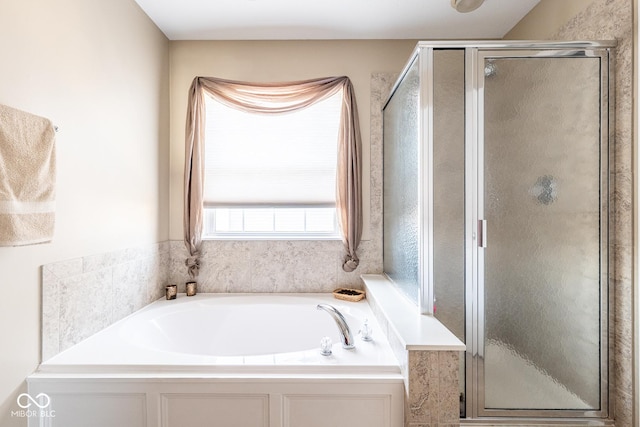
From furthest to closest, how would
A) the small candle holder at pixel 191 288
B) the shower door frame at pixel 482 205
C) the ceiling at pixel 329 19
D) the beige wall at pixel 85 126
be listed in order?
the small candle holder at pixel 191 288 → the ceiling at pixel 329 19 → the shower door frame at pixel 482 205 → the beige wall at pixel 85 126

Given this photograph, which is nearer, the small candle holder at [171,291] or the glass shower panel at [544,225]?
the glass shower panel at [544,225]

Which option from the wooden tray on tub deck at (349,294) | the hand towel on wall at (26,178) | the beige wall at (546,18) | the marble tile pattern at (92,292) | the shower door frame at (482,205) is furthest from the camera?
the wooden tray on tub deck at (349,294)

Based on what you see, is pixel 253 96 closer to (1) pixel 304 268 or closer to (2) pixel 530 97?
(1) pixel 304 268

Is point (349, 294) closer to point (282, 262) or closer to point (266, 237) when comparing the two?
point (282, 262)

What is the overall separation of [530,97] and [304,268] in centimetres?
176

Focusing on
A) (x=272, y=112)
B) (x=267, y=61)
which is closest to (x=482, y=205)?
(x=272, y=112)

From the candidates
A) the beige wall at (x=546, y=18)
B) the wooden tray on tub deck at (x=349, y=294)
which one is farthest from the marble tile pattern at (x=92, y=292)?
the beige wall at (x=546, y=18)

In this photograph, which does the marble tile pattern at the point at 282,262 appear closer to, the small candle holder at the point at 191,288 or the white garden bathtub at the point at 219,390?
the small candle holder at the point at 191,288

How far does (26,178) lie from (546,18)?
2.79 metres

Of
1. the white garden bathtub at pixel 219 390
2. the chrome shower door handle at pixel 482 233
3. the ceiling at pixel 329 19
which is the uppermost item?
the ceiling at pixel 329 19

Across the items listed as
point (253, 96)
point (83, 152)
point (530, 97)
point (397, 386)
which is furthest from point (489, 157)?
point (83, 152)

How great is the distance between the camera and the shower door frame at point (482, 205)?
1.46 meters

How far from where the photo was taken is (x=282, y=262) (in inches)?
95.0

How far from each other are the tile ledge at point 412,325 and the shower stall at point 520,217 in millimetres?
103
